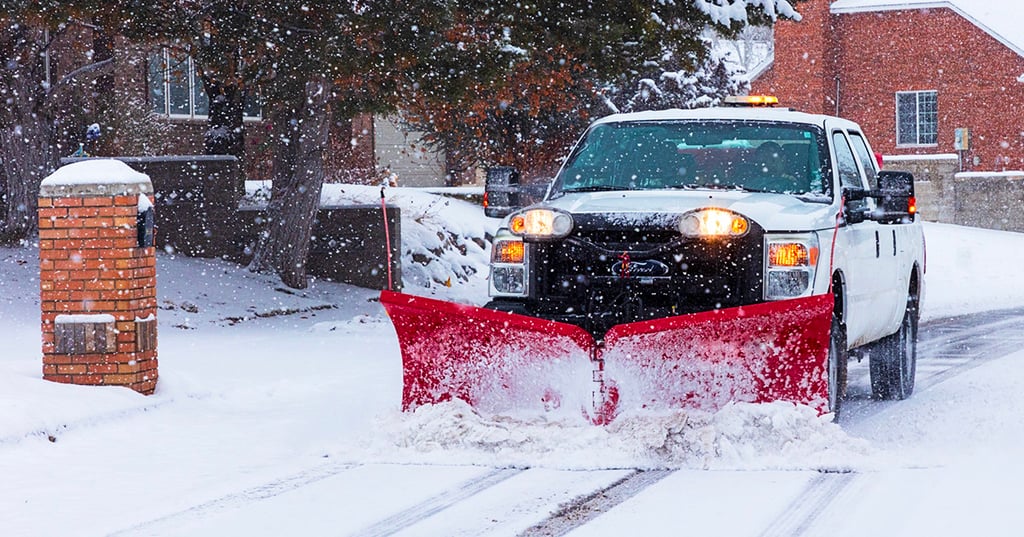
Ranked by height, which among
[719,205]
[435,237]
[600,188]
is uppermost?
[600,188]

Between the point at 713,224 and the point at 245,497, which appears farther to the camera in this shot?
the point at 713,224

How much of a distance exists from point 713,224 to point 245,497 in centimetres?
270

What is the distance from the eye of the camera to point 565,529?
6.18m

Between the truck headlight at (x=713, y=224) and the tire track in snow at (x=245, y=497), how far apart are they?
2078mm

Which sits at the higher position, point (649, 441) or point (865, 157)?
point (865, 157)

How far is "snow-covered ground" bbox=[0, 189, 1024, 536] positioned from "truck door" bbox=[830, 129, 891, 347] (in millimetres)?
614

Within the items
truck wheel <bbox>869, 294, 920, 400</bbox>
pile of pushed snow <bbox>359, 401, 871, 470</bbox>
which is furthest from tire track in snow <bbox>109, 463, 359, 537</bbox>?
truck wheel <bbox>869, 294, 920, 400</bbox>

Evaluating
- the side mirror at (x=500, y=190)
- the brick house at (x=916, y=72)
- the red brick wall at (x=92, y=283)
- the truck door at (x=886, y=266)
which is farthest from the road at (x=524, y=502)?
the brick house at (x=916, y=72)

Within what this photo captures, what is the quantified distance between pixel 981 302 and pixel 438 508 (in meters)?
16.2

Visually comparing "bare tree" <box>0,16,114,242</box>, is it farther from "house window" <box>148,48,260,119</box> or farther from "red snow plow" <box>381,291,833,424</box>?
"red snow plow" <box>381,291,833,424</box>

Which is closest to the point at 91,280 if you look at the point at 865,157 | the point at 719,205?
the point at 719,205

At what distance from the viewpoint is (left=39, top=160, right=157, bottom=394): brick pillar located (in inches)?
374

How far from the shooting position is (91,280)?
9500 millimetres

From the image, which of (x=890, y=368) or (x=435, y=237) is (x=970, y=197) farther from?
(x=890, y=368)
